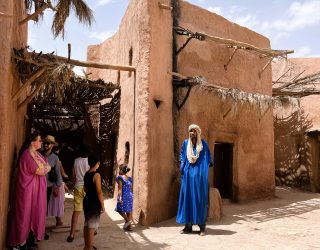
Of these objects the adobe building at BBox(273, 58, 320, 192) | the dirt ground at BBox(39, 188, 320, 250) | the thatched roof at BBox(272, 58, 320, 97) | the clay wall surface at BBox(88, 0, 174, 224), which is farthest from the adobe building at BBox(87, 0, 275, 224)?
the adobe building at BBox(273, 58, 320, 192)

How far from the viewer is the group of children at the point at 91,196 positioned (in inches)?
185

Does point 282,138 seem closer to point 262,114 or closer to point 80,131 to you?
point 262,114

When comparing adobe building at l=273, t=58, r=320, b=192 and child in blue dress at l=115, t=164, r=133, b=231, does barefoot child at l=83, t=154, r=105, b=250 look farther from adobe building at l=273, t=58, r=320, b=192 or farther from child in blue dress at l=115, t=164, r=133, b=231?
adobe building at l=273, t=58, r=320, b=192

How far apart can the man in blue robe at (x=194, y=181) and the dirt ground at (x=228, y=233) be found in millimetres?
357

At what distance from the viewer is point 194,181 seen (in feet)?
21.7

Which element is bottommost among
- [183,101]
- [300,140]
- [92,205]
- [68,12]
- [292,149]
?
[92,205]

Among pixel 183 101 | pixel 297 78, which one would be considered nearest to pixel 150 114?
pixel 183 101

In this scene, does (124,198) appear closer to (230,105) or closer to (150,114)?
(150,114)

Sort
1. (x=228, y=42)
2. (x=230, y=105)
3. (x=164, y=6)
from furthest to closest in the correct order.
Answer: (x=230, y=105) < (x=228, y=42) < (x=164, y=6)

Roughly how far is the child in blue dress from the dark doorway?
377 centimetres

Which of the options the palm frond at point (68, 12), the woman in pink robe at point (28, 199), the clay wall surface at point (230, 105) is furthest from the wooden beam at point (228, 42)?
the woman in pink robe at point (28, 199)

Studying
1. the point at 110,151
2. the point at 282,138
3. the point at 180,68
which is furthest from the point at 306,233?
the point at 282,138

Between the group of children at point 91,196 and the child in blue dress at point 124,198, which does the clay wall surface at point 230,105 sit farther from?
the group of children at point 91,196

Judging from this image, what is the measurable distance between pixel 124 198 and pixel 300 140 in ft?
29.2
